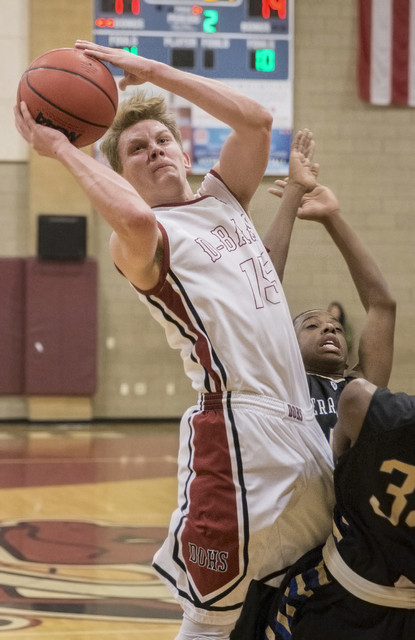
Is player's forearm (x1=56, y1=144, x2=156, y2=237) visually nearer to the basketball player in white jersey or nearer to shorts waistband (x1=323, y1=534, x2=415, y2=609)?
the basketball player in white jersey

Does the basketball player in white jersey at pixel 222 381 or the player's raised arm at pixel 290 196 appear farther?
the player's raised arm at pixel 290 196

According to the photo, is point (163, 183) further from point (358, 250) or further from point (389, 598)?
point (389, 598)

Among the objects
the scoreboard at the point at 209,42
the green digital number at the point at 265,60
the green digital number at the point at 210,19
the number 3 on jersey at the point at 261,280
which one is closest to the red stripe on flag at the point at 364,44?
the scoreboard at the point at 209,42

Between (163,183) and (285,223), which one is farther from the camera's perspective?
(285,223)

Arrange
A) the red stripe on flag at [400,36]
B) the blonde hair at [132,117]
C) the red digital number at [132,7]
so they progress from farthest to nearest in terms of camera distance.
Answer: the red stripe on flag at [400,36]
the red digital number at [132,7]
the blonde hair at [132,117]

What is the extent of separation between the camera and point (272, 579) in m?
1.99

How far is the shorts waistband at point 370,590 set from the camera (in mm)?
1804

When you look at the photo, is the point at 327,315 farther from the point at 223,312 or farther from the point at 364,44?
the point at 364,44

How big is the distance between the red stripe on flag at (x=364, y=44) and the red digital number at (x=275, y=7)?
3.27 feet

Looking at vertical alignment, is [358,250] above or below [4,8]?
below

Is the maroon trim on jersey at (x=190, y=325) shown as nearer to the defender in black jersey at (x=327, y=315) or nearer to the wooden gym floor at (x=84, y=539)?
the defender in black jersey at (x=327, y=315)

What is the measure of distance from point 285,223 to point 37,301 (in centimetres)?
766

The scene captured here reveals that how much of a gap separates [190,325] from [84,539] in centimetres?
293

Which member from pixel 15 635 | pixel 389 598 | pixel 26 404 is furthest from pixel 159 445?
pixel 389 598
